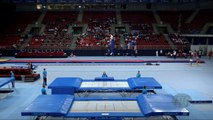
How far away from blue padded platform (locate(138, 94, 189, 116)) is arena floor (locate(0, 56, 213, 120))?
37.2 inches

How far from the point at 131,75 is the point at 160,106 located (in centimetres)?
1356

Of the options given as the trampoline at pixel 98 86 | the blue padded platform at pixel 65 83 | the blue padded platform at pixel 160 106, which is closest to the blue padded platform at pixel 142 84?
the trampoline at pixel 98 86

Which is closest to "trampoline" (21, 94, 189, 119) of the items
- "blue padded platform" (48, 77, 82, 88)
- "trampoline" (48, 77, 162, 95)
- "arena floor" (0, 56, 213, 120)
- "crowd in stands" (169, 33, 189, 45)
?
"arena floor" (0, 56, 213, 120)

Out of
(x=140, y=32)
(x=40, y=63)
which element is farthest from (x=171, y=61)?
(x=40, y=63)

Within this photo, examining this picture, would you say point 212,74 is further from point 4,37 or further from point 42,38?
point 4,37

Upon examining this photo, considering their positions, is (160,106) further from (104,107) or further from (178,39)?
(178,39)

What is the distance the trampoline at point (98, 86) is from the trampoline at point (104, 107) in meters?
2.66

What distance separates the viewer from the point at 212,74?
27953 millimetres

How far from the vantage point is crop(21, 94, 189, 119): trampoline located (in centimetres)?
1297

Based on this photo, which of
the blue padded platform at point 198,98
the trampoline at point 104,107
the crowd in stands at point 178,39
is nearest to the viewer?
the trampoline at point 104,107

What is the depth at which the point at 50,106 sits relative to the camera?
13.9 metres

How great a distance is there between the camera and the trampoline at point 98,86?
1834 centimetres

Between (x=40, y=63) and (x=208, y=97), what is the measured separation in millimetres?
22738

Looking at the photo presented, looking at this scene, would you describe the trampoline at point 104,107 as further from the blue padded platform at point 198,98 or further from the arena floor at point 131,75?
the blue padded platform at point 198,98
